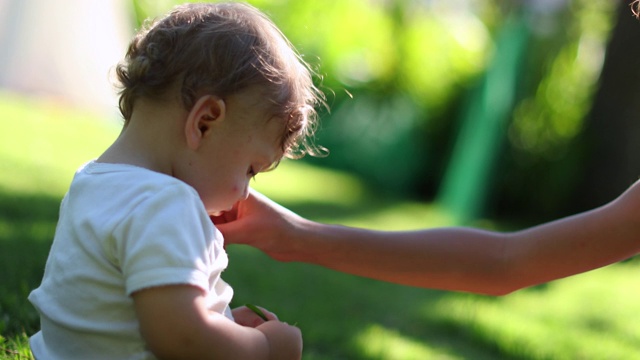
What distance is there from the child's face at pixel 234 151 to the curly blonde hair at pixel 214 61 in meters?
0.04

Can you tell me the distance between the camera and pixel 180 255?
1812 mm

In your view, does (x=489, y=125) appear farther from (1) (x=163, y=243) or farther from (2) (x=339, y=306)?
(1) (x=163, y=243)

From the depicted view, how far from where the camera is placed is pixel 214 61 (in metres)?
2.03

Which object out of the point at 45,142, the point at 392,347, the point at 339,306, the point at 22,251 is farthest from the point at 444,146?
the point at 22,251

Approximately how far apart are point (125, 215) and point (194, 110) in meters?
0.29

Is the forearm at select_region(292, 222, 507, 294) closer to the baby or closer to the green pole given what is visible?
the baby

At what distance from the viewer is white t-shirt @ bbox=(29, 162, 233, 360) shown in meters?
1.82

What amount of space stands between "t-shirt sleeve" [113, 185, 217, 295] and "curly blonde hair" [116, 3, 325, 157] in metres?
0.26

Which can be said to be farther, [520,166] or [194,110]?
[520,166]

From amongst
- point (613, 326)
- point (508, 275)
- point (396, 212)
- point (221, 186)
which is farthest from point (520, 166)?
point (221, 186)

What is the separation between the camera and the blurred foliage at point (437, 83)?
28.0 feet

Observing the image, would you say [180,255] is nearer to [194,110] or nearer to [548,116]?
[194,110]

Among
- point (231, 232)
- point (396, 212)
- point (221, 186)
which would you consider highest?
point (221, 186)

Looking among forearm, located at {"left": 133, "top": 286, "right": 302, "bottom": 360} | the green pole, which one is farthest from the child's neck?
the green pole
